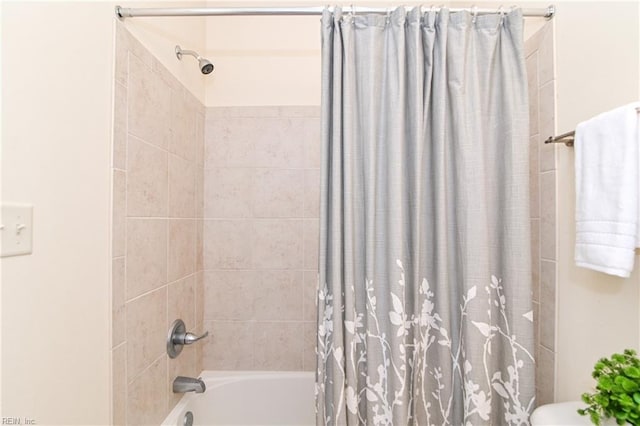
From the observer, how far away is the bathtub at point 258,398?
158cm

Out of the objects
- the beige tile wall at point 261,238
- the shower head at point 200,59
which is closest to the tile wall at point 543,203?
the beige tile wall at point 261,238

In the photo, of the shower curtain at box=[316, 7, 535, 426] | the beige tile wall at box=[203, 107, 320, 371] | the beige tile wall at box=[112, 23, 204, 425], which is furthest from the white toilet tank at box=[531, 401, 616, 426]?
the beige tile wall at box=[112, 23, 204, 425]

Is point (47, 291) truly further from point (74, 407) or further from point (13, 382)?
point (74, 407)

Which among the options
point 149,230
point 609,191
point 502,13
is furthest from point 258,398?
point 502,13

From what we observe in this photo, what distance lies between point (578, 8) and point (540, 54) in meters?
0.16

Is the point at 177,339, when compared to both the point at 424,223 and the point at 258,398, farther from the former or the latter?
the point at 424,223

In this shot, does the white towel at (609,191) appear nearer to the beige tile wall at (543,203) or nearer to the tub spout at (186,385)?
the beige tile wall at (543,203)

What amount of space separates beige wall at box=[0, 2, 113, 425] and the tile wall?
1434 millimetres

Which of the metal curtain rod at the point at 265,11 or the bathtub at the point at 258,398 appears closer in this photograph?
the metal curtain rod at the point at 265,11

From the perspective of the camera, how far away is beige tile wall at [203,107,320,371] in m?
1.69

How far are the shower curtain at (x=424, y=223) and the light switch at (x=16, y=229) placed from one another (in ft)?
2.29

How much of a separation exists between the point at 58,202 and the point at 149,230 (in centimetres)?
41

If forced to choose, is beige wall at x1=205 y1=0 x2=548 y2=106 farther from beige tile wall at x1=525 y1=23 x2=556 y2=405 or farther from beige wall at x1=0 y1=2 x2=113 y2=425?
beige tile wall at x1=525 y1=23 x2=556 y2=405

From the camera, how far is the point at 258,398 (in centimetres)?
163
